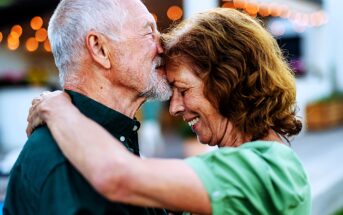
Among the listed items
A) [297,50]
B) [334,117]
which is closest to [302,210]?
[334,117]

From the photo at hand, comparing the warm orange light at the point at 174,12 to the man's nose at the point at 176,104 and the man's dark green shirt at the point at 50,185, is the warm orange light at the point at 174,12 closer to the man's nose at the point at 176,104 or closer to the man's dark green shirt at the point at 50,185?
the man's nose at the point at 176,104

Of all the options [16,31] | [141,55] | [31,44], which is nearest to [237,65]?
[141,55]

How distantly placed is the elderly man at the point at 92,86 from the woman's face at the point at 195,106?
0.05 meters

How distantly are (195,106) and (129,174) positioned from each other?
58cm

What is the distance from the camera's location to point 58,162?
1.53 meters

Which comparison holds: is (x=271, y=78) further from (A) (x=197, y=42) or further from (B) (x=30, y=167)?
(B) (x=30, y=167)

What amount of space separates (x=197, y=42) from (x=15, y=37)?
11751 millimetres

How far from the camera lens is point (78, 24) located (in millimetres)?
1685

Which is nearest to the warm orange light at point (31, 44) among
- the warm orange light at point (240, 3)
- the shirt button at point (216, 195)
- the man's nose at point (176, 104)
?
the warm orange light at point (240, 3)

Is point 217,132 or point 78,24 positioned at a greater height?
point 78,24

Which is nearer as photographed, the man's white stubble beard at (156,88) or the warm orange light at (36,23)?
the man's white stubble beard at (156,88)

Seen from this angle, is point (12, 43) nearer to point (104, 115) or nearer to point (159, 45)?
point (159, 45)

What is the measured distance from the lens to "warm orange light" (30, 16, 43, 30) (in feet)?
39.5

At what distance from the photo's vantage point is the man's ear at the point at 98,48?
170 centimetres
